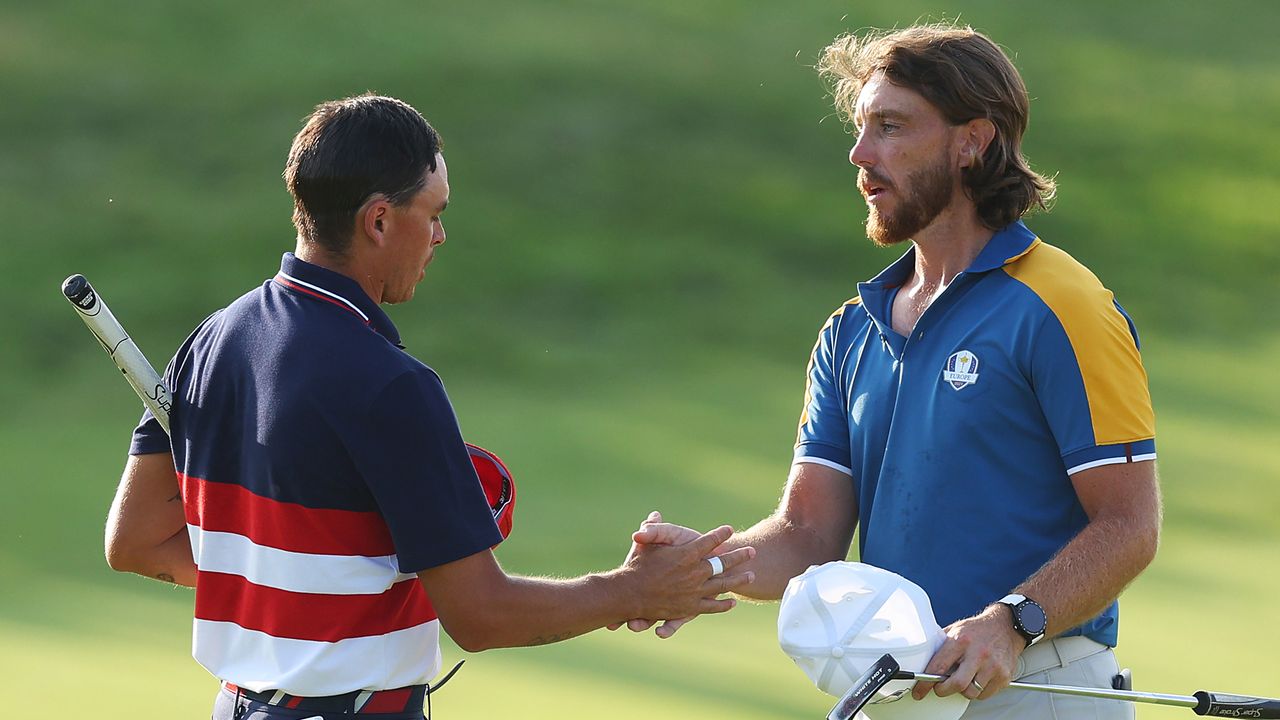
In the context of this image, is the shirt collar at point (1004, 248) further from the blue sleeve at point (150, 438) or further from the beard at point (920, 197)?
the blue sleeve at point (150, 438)

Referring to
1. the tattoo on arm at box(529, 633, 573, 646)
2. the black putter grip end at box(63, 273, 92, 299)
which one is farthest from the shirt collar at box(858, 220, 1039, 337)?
the black putter grip end at box(63, 273, 92, 299)

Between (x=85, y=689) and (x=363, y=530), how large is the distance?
4.48m

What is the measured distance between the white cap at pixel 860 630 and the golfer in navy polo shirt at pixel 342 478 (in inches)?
A: 14.4

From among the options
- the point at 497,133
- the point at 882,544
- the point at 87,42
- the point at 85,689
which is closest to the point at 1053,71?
the point at 497,133

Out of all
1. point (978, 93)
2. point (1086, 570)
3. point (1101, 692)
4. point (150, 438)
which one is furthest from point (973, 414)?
point (150, 438)

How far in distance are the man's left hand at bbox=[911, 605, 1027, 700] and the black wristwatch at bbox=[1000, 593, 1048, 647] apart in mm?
11

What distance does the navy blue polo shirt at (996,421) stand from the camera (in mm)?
3188

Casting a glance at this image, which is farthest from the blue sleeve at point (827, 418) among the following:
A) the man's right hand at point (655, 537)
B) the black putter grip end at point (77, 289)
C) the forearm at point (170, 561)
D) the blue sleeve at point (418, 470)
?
the black putter grip end at point (77, 289)

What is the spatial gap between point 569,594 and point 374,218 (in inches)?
30.4

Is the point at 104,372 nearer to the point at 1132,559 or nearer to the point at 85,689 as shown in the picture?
the point at 85,689

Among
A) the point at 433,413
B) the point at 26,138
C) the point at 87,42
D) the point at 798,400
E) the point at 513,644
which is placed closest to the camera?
the point at 433,413

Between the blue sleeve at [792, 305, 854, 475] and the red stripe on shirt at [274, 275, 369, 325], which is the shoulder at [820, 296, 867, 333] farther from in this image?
the red stripe on shirt at [274, 275, 369, 325]

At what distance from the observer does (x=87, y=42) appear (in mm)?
15172

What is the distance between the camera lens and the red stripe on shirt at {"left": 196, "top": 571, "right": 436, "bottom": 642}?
Answer: 294cm
